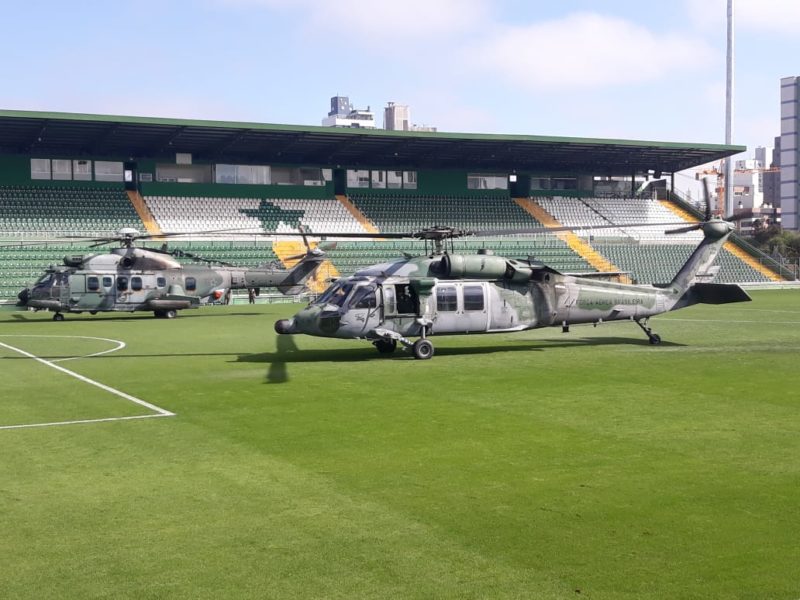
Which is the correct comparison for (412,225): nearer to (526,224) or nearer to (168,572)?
(526,224)

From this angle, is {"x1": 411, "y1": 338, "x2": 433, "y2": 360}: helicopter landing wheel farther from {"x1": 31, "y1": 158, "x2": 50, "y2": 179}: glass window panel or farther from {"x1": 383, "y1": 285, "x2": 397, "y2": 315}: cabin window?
{"x1": 31, "y1": 158, "x2": 50, "y2": 179}: glass window panel

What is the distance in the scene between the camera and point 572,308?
76.6 ft

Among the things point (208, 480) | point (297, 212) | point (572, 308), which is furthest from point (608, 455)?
point (297, 212)

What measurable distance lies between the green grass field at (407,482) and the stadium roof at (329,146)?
4230 cm

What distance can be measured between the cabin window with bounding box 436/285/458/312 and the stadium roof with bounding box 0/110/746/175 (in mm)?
41040

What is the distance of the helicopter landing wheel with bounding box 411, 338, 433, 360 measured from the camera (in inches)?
841

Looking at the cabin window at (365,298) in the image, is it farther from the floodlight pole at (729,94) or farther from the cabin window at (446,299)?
the floodlight pole at (729,94)

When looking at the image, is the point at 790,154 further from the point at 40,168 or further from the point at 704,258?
the point at 704,258

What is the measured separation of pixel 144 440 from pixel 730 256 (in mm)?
69371

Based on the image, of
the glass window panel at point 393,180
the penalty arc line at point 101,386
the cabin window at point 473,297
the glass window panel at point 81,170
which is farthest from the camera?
the glass window panel at point 393,180

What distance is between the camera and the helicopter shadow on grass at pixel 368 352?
2133 cm

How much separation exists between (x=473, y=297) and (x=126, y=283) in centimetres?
2036

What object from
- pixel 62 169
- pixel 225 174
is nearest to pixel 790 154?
pixel 225 174

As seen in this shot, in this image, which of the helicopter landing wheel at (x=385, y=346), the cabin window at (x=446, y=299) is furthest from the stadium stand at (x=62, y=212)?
the cabin window at (x=446, y=299)
